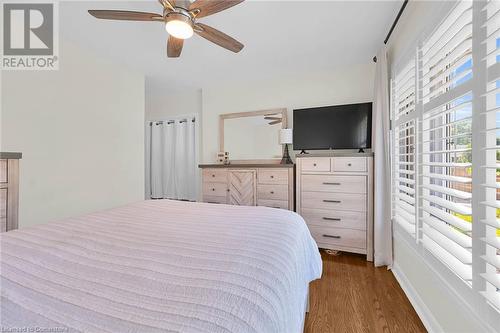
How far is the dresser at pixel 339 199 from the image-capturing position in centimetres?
246

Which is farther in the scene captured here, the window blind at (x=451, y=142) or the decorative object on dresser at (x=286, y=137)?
the decorative object on dresser at (x=286, y=137)

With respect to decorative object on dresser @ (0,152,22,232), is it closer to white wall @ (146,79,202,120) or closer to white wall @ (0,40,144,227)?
white wall @ (0,40,144,227)

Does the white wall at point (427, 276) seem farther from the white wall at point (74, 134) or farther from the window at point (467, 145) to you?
the white wall at point (74, 134)

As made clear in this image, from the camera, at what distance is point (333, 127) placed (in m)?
2.94

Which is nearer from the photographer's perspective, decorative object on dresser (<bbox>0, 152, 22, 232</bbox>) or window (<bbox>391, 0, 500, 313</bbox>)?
window (<bbox>391, 0, 500, 313</bbox>)

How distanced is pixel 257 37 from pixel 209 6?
95 cm

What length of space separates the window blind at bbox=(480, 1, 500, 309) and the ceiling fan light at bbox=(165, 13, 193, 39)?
5.37ft

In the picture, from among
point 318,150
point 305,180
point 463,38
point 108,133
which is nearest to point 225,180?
point 305,180

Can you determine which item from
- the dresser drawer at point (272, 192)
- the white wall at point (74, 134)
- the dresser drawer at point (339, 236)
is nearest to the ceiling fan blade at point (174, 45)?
the white wall at point (74, 134)

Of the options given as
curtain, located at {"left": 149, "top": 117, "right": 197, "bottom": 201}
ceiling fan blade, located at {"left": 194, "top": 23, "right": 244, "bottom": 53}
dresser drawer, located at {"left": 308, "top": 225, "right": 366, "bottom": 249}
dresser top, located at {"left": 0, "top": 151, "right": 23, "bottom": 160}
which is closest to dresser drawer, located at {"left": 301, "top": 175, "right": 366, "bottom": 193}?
dresser drawer, located at {"left": 308, "top": 225, "right": 366, "bottom": 249}

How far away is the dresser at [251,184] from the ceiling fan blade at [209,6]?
1.84m

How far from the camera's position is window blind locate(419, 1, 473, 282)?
1121 mm

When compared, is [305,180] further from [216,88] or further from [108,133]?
[108,133]

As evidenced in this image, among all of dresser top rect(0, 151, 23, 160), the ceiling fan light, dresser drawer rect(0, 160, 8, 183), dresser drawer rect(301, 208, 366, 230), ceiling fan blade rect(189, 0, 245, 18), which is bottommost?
dresser drawer rect(301, 208, 366, 230)
